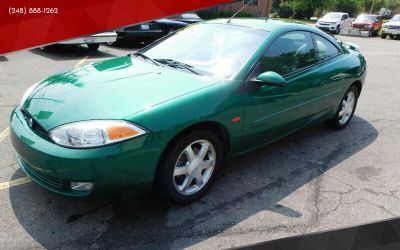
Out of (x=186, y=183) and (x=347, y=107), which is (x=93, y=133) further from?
(x=347, y=107)

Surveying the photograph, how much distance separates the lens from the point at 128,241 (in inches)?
Answer: 106

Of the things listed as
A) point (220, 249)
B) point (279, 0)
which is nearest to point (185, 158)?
point (220, 249)

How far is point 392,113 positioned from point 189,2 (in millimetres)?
6672

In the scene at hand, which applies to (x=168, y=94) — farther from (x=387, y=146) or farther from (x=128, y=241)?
(x=387, y=146)

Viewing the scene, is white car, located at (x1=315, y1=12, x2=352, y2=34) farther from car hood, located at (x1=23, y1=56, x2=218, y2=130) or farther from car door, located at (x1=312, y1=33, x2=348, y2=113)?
car hood, located at (x1=23, y1=56, x2=218, y2=130)

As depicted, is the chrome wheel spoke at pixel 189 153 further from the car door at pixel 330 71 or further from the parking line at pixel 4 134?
the parking line at pixel 4 134

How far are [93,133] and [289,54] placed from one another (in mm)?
2315

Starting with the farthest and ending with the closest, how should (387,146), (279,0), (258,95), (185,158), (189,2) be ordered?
(279,0), (189,2), (387,146), (258,95), (185,158)

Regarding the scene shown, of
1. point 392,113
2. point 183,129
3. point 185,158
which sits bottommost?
point 392,113

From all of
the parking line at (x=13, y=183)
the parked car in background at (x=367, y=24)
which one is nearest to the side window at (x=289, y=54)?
the parking line at (x=13, y=183)

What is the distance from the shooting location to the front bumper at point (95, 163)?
2555 mm

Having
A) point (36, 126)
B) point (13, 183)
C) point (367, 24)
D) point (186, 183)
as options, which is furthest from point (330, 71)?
point (367, 24)

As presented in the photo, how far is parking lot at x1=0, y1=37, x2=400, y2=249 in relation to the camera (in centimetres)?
274

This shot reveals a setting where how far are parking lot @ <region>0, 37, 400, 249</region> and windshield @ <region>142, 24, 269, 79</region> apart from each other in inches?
42.4
